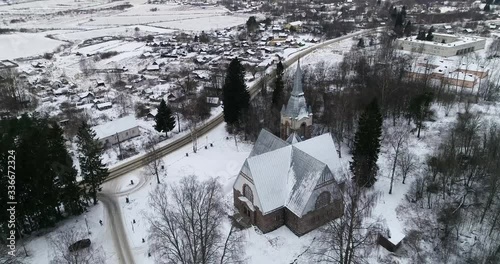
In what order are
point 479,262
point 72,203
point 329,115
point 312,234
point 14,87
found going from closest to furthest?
point 479,262 → point 312,234 → point 72,203 → point 329,115 → point 14,87

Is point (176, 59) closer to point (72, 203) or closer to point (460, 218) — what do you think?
point (72, 203)

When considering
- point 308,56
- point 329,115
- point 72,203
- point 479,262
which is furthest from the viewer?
point 308,56

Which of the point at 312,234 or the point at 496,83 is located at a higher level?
the point at 496,83

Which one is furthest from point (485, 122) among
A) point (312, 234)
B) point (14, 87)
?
point (14, 87)

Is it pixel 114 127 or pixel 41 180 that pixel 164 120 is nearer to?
pixel 114 127

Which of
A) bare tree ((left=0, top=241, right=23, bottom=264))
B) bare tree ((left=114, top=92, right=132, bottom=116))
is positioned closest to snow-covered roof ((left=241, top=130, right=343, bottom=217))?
bare tree ((left=0, top=241, right=23, bottom=264))

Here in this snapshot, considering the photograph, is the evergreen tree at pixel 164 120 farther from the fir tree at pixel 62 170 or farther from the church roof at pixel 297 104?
the church roof at pixel 297 104

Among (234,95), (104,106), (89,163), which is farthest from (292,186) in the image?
(104,106)
